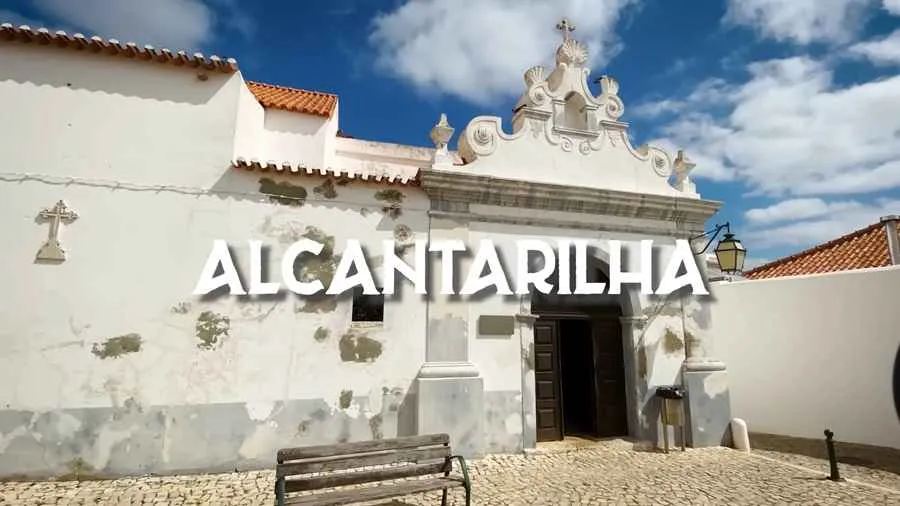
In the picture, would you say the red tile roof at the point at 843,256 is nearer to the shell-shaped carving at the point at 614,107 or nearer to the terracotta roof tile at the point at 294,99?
the shell-shaped carving at the point at 614,107

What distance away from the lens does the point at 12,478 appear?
4867mm

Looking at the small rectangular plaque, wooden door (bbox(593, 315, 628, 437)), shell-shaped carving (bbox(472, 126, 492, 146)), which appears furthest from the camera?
wooden door (bbox(593, 315, 628, 437))

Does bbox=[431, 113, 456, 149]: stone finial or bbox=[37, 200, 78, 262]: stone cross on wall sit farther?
bbox=[431, 113, 456, 149]: stone finial

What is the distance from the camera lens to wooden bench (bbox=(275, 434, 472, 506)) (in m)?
3.76

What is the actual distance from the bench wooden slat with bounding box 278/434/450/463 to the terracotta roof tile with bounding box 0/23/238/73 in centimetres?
512

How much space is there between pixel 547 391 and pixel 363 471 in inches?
144

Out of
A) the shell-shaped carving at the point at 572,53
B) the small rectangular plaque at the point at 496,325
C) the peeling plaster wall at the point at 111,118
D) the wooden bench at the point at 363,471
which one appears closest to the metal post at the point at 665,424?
the small rectangular plaque at the point at 496,325

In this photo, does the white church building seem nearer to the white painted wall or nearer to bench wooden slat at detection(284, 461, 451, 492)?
bench wooden slat at detection(284, 461, 451, 492)

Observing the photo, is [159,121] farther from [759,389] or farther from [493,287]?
[759,389]

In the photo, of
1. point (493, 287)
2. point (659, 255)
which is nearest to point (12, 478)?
point (493, 287)

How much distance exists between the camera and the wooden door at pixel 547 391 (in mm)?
6941

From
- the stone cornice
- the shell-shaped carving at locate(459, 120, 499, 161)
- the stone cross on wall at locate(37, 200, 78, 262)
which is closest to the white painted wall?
the stone cornice

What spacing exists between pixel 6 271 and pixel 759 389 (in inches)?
480

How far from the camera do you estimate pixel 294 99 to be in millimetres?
9516
